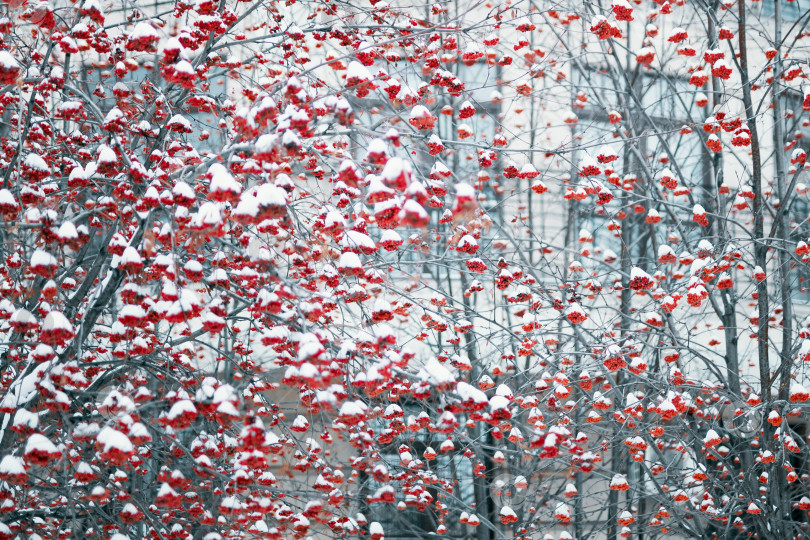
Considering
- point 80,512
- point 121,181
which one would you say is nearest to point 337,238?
point 121,181

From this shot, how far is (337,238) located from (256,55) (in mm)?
1543

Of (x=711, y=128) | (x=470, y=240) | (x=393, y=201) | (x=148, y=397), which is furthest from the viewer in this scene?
(x=711, y=128)

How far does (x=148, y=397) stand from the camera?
157 inches

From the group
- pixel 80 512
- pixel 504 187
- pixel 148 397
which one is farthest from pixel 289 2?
pixel 504 187

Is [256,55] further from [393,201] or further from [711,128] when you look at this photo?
[711,128]

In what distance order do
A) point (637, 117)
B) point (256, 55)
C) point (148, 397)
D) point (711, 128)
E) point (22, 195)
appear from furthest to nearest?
point (637, 117) < point (711, 128) < point (256, 55) < point (22, 195) < point (148, 397)

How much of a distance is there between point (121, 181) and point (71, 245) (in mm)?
763

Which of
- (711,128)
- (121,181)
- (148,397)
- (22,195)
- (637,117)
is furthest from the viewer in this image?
(637,117)

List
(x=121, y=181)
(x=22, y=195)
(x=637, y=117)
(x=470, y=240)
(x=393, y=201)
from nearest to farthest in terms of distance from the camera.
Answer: (x=393, y=201)
(x=22, y=195)
(x=121, y=181)
(x=470, y=240)
(x=637, y=117)

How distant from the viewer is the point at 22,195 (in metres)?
4.32

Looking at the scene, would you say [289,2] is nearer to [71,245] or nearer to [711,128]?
[71,245]

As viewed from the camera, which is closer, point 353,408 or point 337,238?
point 353,408

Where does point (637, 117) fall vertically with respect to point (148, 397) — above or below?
above

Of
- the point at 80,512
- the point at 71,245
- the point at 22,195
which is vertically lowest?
the point at 80,512
